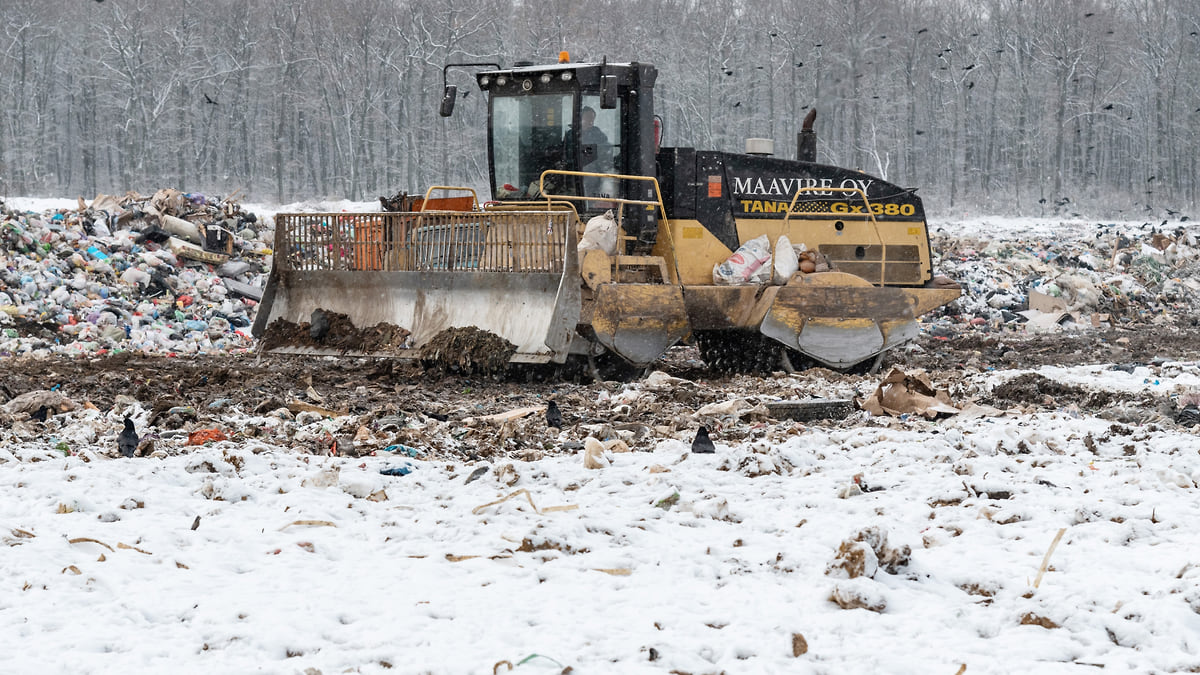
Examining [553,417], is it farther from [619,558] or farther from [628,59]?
[628,59]

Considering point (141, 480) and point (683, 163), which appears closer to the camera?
point (141, 480)

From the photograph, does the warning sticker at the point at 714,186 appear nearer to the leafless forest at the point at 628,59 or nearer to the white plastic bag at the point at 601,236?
the white plastic bag at the point at 601,236

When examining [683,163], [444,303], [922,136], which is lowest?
[444,303]

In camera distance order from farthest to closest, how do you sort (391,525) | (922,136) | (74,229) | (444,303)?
(922,136)
(74,229)
(444,303)
(391,525)

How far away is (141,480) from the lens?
522 centimetres

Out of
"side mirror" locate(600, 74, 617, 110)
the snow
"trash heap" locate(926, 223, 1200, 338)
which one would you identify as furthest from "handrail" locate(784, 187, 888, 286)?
"trash heap" locate(926, 223, 1200, 338)

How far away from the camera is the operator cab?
9836 mm

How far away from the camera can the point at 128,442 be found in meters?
6.03

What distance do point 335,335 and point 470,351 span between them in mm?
1420

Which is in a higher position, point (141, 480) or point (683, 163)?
point (683, 163)

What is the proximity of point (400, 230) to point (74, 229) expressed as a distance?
28.2ft

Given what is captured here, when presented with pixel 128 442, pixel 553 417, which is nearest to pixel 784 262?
pixel 553 417

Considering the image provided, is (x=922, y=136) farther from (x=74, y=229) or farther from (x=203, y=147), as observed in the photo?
(x=74, y=229)

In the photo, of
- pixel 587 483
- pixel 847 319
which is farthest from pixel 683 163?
pixel 587 483
